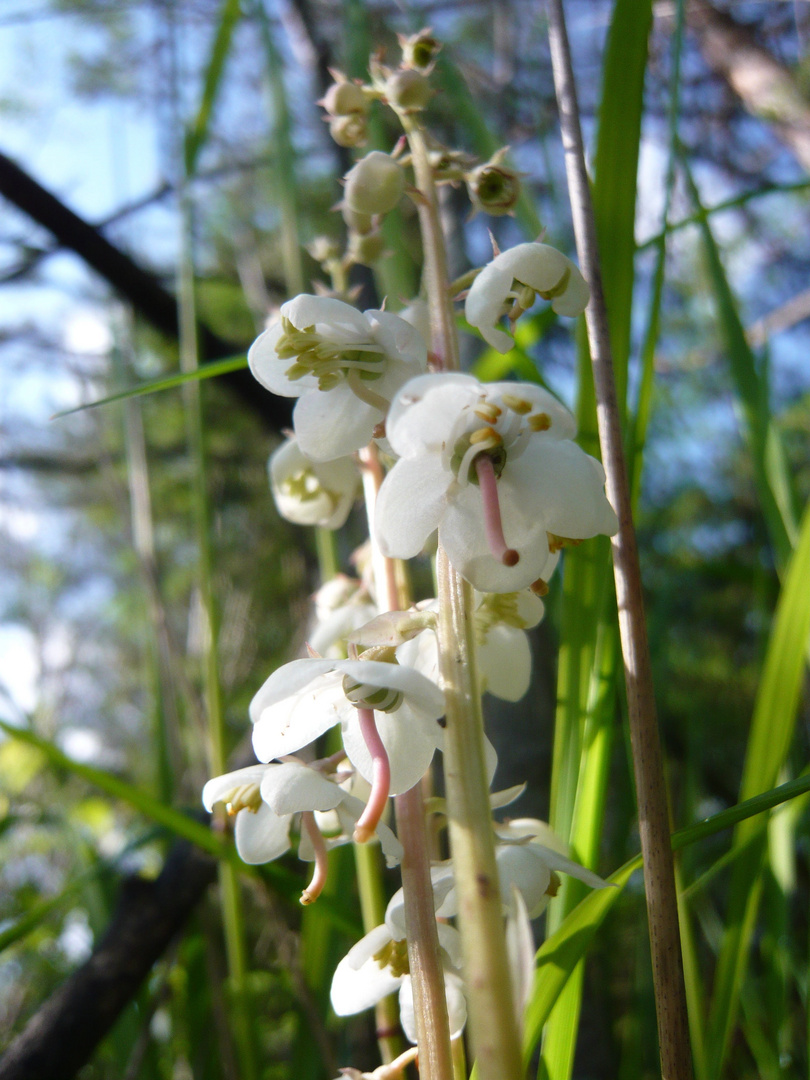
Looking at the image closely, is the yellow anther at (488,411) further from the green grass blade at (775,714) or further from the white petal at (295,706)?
the green grass blade at (775,714)

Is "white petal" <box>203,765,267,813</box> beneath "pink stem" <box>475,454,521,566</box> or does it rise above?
beneath

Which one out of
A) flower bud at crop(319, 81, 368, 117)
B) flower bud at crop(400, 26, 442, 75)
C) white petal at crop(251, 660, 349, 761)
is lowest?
white petal at crop(251, 660, 349, 761)

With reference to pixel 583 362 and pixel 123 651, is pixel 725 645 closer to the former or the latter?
pixel 583 362

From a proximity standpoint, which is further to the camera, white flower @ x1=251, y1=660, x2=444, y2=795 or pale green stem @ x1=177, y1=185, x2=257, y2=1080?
pale green stem @ x1=177, y1=185, x2=257, y2=1080

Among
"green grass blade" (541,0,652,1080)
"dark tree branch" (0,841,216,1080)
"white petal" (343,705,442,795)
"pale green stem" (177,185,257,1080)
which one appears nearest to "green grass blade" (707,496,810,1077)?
"green grass blade" (541,0,652,1080)

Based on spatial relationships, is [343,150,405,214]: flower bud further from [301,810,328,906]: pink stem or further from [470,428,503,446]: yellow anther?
[301,810,328,906]: pink stem

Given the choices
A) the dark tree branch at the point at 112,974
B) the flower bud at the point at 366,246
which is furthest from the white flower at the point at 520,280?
the dark tree branch at the point at 112,974
